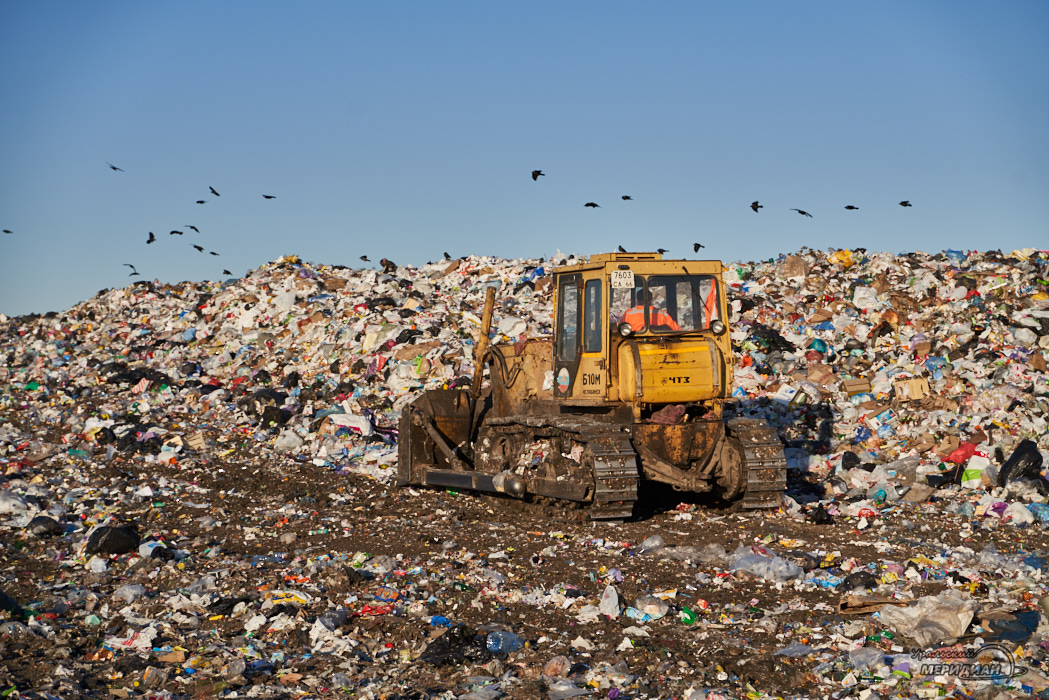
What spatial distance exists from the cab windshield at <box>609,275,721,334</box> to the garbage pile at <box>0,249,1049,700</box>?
1.77 meters

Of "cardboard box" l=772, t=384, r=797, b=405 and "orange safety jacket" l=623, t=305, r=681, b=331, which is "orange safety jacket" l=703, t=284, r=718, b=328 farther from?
"cardboard box" l=772, t=384, r=797, b=405

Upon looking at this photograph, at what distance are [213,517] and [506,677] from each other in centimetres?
500

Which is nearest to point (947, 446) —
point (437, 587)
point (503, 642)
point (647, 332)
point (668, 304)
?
point (668, 304)

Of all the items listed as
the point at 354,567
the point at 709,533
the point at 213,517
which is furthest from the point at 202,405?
the point at 709,533

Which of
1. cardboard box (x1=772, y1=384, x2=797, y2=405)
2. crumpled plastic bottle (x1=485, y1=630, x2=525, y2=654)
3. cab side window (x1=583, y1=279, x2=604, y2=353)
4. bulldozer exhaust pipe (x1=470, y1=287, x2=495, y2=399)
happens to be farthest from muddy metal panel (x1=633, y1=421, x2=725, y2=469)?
cardboard box (x1=772, y1=384, x2=797, y2=405)

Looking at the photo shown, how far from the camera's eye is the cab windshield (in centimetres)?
856

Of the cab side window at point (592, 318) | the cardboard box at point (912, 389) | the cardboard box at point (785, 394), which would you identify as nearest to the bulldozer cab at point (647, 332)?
the cab side window at point (592, 318)

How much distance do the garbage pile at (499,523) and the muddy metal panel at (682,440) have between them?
571 mm

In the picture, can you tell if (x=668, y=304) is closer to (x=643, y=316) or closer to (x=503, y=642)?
(x=643, y=316)

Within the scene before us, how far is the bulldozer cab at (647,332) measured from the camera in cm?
845

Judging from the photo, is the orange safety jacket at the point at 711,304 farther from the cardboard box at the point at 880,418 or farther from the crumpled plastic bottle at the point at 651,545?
the cardboard box at the point at 880,418

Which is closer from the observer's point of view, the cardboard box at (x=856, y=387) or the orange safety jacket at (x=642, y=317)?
the orange safety jacket at (x=642, y=317)

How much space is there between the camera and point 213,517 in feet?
29.8

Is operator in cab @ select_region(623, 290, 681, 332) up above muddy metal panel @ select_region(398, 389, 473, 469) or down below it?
above
